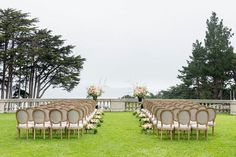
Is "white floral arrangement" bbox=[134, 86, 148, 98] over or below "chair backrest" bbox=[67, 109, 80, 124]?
over

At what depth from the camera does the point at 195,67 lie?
2015 inches

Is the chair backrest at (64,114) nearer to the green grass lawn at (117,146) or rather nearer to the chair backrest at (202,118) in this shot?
the green grass lawn at (117,146)

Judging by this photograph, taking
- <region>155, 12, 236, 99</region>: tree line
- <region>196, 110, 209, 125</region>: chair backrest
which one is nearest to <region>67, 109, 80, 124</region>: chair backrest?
<region>196, 110, 209, 125</region>: chair backrest

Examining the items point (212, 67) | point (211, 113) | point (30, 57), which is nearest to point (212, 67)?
point (212, 67)

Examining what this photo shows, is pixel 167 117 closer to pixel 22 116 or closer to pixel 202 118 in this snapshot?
pixel 202 118

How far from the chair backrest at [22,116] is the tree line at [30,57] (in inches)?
1099

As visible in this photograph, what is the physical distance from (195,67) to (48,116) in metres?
38.6

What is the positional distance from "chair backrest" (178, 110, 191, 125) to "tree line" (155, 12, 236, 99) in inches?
1426

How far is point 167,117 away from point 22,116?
14.5 feet

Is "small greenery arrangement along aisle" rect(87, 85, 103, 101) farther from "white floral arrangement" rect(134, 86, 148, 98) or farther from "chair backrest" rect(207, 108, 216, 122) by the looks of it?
"chair backrest" rect(207, 108, 216, 122)

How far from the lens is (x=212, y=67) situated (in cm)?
5006

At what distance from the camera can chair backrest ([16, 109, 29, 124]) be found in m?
13.5

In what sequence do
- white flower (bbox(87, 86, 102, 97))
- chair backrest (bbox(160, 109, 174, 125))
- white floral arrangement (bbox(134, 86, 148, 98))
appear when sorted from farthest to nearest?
white floral arrangement (bbox(134, 86, 148, 98))
white flower (bbox(87, 86, 102, 97))
chair backrest (bbox(160, 109, 174, 125))

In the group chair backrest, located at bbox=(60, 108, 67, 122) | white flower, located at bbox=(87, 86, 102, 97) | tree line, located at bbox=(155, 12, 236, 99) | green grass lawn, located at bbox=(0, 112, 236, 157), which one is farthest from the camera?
tree line, located at bbox=(155, 12, 236, 99)
